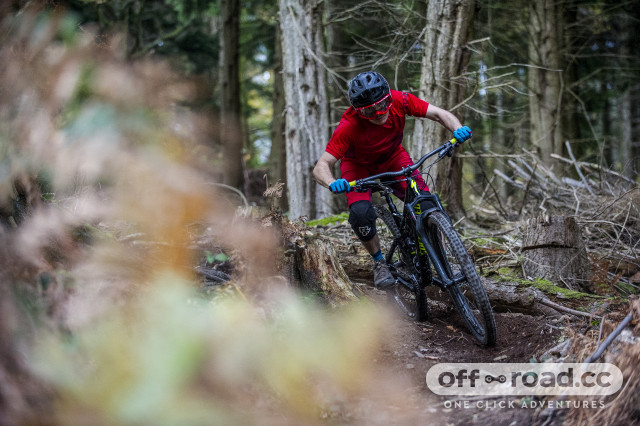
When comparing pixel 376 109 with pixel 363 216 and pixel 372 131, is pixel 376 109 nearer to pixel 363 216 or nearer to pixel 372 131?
pixel 372 131

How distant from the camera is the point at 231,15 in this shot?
12680 millimetres

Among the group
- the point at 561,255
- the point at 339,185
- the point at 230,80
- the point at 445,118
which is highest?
the point at 230,80

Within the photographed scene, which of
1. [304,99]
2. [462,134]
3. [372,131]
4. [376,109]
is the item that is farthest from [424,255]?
[304,99]

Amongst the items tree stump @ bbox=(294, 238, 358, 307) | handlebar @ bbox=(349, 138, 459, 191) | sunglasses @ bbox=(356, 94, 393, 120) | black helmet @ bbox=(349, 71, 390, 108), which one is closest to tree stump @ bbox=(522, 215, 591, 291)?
handlebar @ bbox=(349, 138, 459, 191)

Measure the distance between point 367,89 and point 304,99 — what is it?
164 inches

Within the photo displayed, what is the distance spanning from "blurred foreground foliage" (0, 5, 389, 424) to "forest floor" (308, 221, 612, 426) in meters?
0.23

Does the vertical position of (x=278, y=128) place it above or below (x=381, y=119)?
above

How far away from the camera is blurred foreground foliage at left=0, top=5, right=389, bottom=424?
99.4 inches

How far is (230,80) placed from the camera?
12883 millimetres

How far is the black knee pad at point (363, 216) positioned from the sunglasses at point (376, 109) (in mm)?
834

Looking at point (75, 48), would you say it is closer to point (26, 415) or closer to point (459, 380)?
point (26, 415)

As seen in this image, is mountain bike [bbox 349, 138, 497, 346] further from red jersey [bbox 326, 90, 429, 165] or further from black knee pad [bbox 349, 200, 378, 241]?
red jersey [bbox 326, 90, 429, 165]

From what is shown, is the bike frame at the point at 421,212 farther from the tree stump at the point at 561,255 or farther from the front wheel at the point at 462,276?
the tree stump at the point at 561,255

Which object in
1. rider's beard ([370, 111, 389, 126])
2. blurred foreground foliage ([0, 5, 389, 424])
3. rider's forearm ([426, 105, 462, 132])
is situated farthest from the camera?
rider's forearm ([426, 105, 462, 132])
